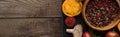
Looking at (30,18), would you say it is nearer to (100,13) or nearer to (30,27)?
(30,27)

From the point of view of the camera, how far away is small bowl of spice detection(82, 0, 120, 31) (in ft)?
2.87

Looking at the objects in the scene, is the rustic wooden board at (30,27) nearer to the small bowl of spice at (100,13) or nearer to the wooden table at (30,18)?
the wooden table at (30,18)

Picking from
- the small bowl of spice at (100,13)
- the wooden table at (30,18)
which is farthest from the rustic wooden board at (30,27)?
the small bowl of spice at (100,13)

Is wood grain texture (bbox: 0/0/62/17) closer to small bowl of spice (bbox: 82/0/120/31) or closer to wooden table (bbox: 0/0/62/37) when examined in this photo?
wooden table (bbox: 0/0/62/37)

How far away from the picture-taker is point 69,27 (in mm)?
910

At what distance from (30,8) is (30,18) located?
33mm

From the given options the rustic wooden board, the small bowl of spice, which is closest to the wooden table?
the rustic wooden board

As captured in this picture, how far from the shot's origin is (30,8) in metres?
0.94

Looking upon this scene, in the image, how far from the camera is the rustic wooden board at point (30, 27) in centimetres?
94

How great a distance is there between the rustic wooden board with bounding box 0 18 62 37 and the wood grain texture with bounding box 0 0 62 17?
0.02 meters

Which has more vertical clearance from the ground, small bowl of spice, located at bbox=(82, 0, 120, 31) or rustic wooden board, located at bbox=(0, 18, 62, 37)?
small bowl of spice, located at bbox=(82, 0, 120, 31)

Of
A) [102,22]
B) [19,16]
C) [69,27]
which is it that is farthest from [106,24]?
[19,16]

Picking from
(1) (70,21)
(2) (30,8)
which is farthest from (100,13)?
(2) (30,8)

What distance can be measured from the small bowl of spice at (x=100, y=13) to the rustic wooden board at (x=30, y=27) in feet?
0.37
